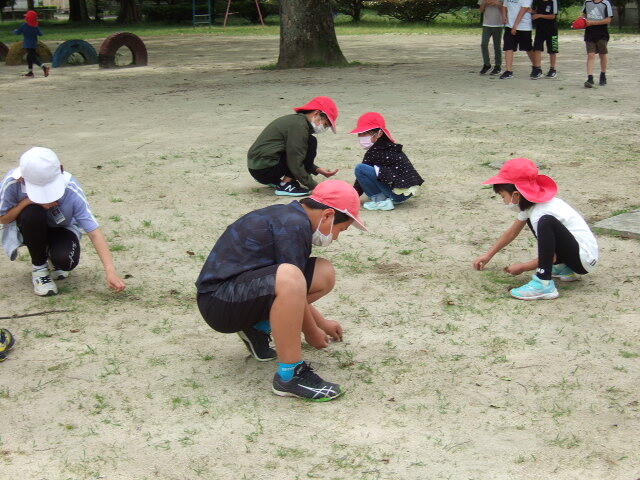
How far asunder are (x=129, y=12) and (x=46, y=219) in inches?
1262

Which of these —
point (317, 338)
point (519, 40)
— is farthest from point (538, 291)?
point (519, 40)

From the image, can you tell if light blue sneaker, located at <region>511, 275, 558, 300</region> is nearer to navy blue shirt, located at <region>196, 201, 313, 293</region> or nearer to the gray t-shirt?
navy blue shirt, located at <region>196, 201, 313, 293</region>

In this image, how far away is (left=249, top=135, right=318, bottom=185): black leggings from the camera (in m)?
6.73

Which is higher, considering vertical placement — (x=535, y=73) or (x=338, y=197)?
(x=338, y=197)

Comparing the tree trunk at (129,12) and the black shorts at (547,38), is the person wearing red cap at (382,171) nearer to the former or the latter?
the black shorts at (547,38)

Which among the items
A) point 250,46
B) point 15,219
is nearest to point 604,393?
point 15,219

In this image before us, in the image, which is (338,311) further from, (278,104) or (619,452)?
(278,104)

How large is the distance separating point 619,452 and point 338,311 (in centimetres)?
180

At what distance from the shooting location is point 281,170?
6.81m

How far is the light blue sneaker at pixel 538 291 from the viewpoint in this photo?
4570mm

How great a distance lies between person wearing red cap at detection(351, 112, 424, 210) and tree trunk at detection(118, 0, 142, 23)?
3028cm

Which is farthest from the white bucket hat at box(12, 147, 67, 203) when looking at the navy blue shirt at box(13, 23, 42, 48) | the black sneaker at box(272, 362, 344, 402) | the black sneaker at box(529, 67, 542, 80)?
the navy blue shirt at box(13, 23, 42, 48)

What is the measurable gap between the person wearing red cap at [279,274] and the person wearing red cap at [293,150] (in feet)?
9.63

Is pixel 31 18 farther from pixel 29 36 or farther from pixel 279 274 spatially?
pixel 279 274
